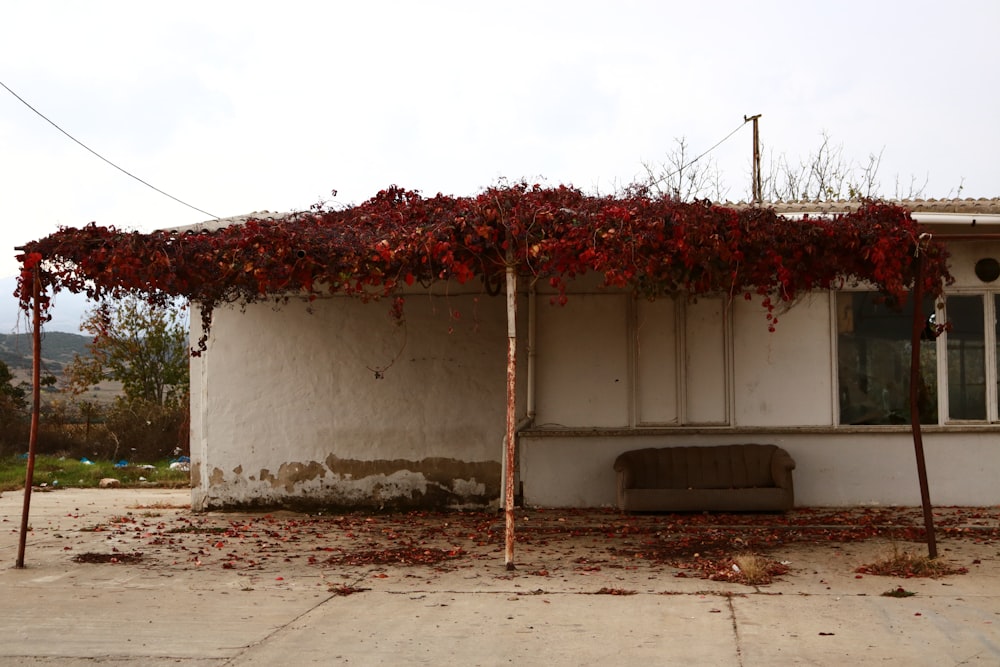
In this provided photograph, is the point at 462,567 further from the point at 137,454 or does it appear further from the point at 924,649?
the point at 137,454

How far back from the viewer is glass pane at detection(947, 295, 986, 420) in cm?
1146

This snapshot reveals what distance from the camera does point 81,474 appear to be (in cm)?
1759

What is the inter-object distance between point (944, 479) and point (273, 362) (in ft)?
24.9

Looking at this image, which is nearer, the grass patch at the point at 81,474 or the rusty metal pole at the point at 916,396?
the rusty metal pole at the point at 916,396

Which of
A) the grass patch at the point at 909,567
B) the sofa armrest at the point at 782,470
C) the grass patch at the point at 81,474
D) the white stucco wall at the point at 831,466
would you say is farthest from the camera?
the grass patch at the point at 81,474

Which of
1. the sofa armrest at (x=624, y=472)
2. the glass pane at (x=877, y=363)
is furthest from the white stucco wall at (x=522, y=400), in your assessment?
the sofa armrest at (x=624, y=472)

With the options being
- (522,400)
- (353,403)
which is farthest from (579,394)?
(353,403)

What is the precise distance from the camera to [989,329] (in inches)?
452

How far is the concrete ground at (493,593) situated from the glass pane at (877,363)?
1.14 m

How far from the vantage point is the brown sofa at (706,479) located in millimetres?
10719

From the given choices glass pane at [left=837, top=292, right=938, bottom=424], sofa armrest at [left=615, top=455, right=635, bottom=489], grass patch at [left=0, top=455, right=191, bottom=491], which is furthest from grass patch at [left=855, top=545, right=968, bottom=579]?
grass patch at [left=0, top=455, right=191, bottom=491]

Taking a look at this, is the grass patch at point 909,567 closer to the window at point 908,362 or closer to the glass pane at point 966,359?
the window at point 908,362

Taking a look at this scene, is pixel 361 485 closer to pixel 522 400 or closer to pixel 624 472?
pixel 522 400

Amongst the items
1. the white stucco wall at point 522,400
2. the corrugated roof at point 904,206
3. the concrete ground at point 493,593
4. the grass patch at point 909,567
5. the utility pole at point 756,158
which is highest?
the utility pole at point 756,158
